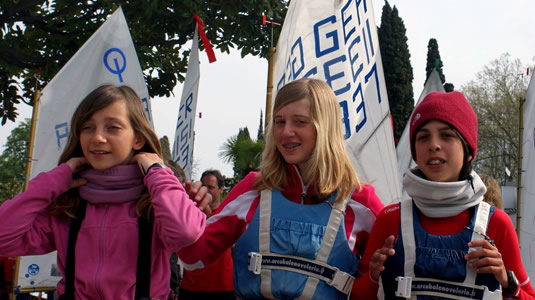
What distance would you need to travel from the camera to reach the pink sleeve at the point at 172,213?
85.0 inches

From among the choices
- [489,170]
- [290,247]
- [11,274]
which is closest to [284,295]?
[290,247]

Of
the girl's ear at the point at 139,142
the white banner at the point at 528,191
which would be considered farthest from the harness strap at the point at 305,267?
the white banner at the point at 528,191

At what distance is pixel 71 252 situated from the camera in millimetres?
2244

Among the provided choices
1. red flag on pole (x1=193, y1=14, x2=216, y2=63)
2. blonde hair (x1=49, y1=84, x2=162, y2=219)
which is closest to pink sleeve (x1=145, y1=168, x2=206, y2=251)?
blonde hair (x1=49, y1=84, x2=162, y2=219)

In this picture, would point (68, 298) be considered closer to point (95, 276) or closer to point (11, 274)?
point (95, 276)

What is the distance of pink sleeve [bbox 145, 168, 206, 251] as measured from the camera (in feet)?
7.08

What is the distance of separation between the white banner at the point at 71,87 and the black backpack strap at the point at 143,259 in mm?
3217

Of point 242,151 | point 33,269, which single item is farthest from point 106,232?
point 242,151

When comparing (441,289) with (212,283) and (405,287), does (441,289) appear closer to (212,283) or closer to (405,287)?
(405,287)

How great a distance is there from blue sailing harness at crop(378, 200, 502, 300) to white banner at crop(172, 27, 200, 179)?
16.9ft

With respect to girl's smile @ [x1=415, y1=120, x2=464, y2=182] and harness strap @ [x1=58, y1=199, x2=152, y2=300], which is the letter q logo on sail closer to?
harness strap @ [x1=58, y1=199, x2=152, y2=300]

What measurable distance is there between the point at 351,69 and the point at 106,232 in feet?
7.86

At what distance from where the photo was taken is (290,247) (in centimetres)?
223

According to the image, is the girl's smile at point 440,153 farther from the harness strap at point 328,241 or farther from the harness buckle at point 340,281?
the harness buckle at point 340,281
